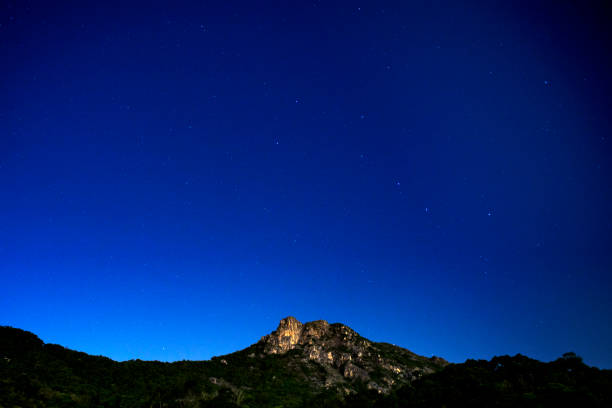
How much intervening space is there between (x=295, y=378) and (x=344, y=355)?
27.7m

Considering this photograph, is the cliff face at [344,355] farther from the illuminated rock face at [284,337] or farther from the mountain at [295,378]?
the mountain at [295,378]

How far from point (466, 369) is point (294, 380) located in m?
77.1

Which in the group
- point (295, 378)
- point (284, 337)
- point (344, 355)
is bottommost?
point (295, 378)

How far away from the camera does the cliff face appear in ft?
344

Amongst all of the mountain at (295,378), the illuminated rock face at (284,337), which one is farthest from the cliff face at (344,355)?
the mountain at (295,378)

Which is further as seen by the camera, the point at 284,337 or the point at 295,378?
the point at 284,337

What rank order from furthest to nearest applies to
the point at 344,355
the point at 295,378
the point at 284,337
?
1. the point at 284,337
2. the point at 344,355
3. the point at 295,378

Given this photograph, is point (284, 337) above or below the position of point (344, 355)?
above

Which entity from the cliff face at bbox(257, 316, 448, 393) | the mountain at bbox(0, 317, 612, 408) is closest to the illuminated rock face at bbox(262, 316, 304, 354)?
the cliff face at bbox(257, 316, 448, 393)

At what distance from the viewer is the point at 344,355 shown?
389 feet

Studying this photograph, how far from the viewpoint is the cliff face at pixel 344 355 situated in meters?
105

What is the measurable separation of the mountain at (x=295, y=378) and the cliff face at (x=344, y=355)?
0.45 meters

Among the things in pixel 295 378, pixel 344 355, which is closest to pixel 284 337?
pixel 344 355

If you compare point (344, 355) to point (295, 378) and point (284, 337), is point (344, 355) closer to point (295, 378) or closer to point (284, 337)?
point (284, 337)
